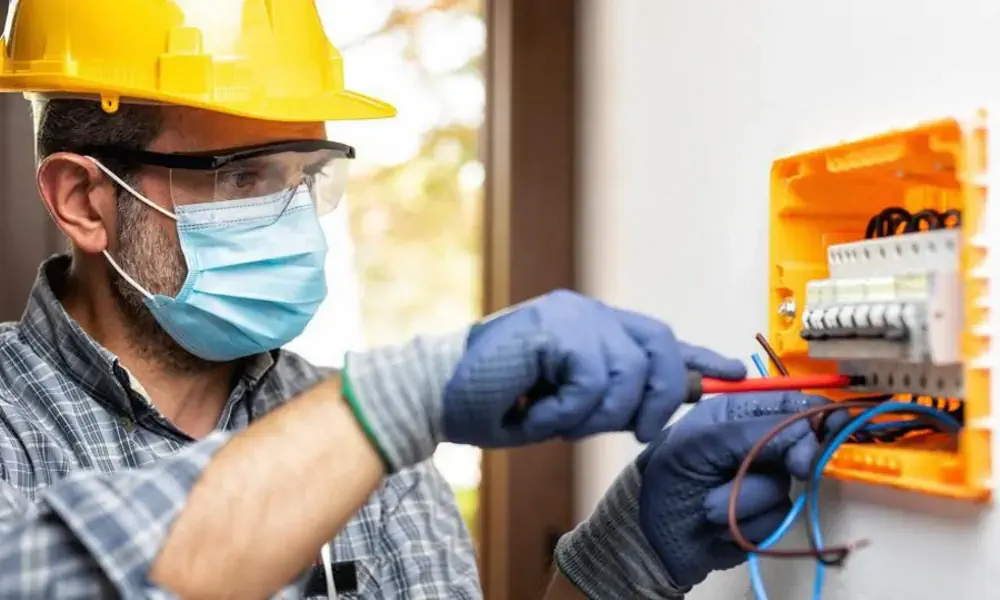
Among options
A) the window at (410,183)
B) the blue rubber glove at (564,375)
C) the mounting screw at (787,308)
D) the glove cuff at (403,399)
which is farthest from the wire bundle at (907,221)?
the window at (410,183)

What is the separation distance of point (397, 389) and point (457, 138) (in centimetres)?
245

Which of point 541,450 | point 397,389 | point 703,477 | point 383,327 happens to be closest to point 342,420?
point 397,389

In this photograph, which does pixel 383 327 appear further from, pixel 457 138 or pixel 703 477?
pixel 703 477

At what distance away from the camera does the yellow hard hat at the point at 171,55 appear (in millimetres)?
1155

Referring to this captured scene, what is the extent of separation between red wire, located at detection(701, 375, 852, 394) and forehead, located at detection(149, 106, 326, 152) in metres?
0.68

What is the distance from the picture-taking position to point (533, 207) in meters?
1.68

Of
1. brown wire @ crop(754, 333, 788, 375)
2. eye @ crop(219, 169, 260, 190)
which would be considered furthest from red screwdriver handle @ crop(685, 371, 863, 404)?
eye @ crop(219, 169, 260, 190)

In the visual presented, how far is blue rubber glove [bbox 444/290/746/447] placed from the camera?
77 centimetres

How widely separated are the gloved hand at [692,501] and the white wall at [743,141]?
11cm

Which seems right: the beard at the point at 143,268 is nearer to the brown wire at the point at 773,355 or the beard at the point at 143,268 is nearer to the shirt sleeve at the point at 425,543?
the shirt sleeve at the point at 425,543

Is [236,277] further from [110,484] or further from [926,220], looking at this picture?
[926,220]

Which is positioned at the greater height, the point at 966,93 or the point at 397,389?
the point at 966,93

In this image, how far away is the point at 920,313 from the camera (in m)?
0.80

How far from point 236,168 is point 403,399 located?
563 mm
